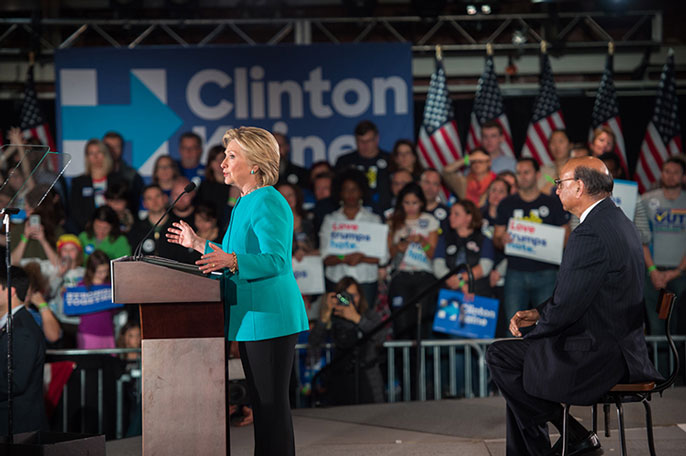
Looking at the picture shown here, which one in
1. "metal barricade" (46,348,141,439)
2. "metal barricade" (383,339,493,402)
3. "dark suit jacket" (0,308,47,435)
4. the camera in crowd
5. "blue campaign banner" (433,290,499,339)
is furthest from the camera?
"blue campaign banner" (433,290,499,339)

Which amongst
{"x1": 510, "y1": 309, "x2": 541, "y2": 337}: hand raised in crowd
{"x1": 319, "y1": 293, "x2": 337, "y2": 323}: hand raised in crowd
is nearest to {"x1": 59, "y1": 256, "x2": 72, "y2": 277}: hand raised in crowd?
{"x1": 319, "y1": 293, "x2": 337, "y2": 323}: hand raised in crowd

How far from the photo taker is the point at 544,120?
821cm

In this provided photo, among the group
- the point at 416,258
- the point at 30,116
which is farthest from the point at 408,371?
the point at 30,116

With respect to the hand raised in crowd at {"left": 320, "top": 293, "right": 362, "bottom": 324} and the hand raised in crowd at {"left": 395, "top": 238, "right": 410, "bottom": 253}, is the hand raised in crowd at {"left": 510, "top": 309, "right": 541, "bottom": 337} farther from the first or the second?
the hand raised in crowd at {"left": 395, "top": 238, "right": 410, "bottom": 253}

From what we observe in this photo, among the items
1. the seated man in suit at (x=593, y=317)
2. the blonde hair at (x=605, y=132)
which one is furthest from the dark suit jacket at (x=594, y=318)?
the blonde hair at (x=605, y=132)

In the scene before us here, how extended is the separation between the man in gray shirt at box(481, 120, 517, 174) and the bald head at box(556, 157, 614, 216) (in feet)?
14.2

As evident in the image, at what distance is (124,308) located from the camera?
7027 millimetres

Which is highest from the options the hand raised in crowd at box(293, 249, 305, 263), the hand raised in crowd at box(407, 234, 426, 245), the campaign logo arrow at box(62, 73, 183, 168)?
the campaign logo arrow at box(62, 73, 183, 168)

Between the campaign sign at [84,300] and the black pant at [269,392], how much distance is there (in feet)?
13.4

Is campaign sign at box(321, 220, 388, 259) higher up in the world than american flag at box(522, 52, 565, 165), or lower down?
lower down

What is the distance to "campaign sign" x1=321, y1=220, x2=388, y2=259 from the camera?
23.8 feet

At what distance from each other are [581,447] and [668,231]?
14.4 feet

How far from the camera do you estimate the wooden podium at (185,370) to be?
119 inches

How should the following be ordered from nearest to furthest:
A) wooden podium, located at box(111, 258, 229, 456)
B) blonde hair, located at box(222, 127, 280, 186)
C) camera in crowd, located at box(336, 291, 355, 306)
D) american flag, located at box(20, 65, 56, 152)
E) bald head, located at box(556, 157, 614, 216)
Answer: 1. wooden podium, located at box(111, 258, 229, 456)
2. blonde hair, located at box(222, 127, 280, 186)
3. bald head, located at box(556, 157, 614, 216)
4. camera in crowd, located at box(336, 291, 355, 306)
5. american flag, located at box(20, 65, 56, 152)
